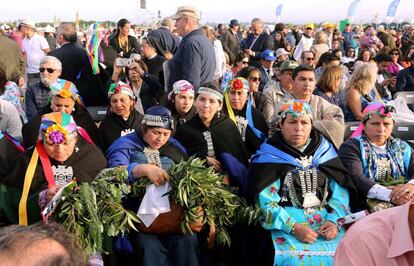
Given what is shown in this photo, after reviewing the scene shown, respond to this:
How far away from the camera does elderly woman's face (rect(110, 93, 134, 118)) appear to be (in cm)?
512

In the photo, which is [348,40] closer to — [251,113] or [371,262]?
[251,113]

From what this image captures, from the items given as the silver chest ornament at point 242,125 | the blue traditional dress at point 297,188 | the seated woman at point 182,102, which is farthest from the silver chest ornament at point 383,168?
the seated woman at point 182,102

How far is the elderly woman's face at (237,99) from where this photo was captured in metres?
5.23

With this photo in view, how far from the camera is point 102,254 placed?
361cm

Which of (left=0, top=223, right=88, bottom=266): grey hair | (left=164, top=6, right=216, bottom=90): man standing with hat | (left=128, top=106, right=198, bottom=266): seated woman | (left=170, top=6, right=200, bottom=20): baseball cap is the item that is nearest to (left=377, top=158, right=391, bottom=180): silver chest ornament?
(left=128, top=106, right=198, bottom=266): seated woman

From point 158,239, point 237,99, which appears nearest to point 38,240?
point 158,239

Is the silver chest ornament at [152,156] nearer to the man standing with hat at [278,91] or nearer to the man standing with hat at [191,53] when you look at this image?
the man standing with hat at [191,53]

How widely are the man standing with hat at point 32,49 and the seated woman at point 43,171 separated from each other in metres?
6.77

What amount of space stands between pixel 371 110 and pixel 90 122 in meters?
2.89

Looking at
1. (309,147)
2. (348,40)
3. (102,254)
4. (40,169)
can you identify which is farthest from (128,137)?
(348,40)

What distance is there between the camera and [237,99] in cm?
525

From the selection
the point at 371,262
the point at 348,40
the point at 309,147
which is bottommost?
the point at 348,40

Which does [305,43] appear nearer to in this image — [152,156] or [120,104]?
[120,104]

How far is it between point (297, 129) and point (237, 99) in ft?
4.60
